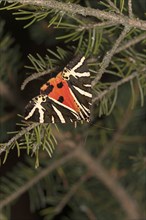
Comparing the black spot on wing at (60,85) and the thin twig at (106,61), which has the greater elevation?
the thin twig at (106,61)

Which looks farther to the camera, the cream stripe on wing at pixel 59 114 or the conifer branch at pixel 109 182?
the conifer branch at pixel 109 182

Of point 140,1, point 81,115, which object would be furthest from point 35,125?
point 140,1

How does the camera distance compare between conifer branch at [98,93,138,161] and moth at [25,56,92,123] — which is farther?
conifer branch at [98,93,138,161]

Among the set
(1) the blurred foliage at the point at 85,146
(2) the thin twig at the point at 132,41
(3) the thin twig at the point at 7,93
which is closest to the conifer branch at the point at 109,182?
(1) the blurred foliage at the point at 85,146

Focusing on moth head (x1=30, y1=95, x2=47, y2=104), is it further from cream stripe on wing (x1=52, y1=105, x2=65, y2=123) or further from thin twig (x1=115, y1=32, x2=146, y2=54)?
thin twig (x1=115, y1=32, x2=146, y2=54)

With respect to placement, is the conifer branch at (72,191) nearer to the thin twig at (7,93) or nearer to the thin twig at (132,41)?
the thin twig at (7,93)

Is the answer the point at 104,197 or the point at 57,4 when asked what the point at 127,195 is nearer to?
the point at 104,197

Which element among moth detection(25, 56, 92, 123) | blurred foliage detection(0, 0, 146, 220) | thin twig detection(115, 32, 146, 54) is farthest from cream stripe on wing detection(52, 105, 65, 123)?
blurred foliage detection(0, 0, 146, 220)

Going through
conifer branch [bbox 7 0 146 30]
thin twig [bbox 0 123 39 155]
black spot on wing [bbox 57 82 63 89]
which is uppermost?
conifer branch [bbox 7 0 146 30]
